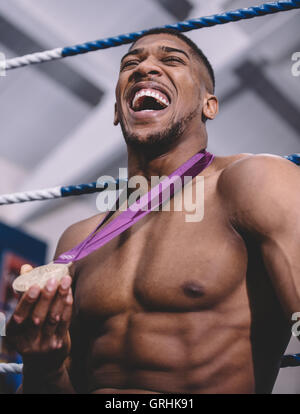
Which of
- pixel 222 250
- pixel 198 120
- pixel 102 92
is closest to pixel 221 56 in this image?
pixel 102 92

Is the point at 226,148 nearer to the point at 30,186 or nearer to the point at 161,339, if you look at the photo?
the point at 30,186

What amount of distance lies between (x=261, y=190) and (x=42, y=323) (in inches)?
16.2

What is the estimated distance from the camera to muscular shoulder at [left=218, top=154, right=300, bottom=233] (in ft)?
2.73

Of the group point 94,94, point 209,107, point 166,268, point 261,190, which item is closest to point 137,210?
point 166,268

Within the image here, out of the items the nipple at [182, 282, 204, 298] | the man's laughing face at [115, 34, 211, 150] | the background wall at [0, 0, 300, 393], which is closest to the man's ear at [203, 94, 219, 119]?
the man's laughing face at [115, 34, 211, 150]

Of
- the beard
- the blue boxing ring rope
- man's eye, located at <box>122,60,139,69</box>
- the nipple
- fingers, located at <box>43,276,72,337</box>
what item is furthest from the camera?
man's eye, located at <box>122,60,139,69</box>

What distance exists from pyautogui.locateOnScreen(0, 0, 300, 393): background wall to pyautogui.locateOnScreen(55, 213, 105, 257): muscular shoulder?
268 centimetres

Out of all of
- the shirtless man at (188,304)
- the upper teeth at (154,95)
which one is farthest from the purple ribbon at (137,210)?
the upper teeth at (154,95)

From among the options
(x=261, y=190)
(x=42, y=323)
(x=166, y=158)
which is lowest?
(x=42, y=323)

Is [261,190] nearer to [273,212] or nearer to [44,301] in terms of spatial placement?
[273,212]

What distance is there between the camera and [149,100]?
47.5 inches

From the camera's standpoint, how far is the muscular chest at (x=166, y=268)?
871 millimetres

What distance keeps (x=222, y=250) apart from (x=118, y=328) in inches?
9.2

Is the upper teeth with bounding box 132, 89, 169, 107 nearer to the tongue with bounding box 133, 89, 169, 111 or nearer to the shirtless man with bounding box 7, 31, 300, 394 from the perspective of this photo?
the tongue with bounding box 133, 89, 169, 111
